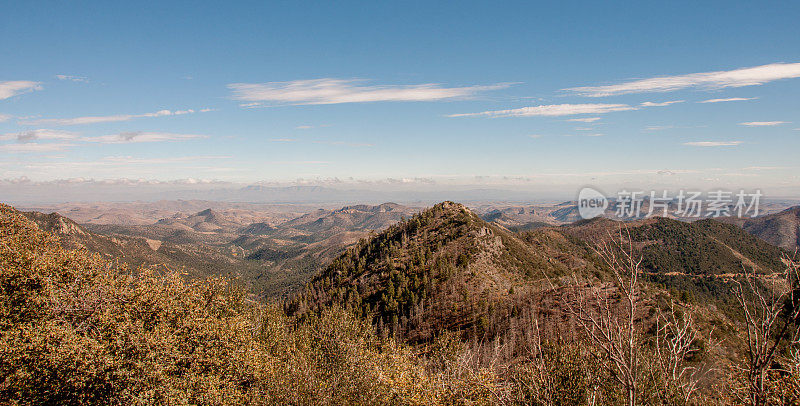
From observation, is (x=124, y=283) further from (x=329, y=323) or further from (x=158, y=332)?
(x=329, y=323)

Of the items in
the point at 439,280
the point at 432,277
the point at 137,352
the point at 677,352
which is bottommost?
the point at 439,280

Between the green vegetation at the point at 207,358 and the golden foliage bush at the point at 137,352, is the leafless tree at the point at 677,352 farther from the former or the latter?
the golden foliage bush at the point at 137,352

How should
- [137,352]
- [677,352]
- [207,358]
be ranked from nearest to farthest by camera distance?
[677,352]
[137,352]
[207,358]

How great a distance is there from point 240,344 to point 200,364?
394 centimetres

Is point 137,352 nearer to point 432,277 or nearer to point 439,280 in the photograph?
point 439,280

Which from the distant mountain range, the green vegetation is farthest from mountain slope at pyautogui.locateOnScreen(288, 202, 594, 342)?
the green vegetation

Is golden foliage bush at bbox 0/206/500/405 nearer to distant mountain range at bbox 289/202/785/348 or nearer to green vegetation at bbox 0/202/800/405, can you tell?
green vegetation at bbox 0/202/800/405

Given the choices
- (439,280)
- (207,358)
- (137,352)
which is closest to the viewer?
(137,352)

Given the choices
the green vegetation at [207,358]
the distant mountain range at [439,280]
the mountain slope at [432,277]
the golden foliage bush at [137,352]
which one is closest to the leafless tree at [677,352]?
the green vegetation at [207,358]

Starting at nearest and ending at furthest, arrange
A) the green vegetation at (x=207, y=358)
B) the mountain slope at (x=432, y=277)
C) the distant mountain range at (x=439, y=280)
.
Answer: the green vegetation at (x=207, y=358) → the distant mountain range at (x=439, y=280) → the mountain slope at (x=432, y=277)

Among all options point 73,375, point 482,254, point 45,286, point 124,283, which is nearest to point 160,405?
point 73,375

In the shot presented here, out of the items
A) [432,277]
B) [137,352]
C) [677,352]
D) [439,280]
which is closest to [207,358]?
[137,352]

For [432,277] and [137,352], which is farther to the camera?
[432,277]

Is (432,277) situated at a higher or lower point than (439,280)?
higher
